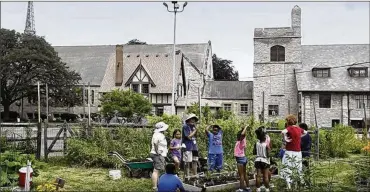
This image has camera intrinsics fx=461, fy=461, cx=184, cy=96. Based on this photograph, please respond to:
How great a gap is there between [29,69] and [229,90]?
22409mm

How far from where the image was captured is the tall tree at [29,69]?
49.4 meters

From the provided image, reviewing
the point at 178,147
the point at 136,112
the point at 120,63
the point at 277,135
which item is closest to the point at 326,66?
the point at 136,112

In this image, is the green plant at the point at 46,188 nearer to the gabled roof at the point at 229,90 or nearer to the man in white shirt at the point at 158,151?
the man in white shirt at the point at 158,151

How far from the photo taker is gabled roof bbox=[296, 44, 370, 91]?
46406 millimetres

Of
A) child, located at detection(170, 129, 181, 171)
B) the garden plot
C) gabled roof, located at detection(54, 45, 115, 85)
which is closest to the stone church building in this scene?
gabled roof, located at detection(54, 45, 115, 85)

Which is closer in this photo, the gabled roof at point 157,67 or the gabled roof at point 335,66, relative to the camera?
the gabled roof at point 335,66

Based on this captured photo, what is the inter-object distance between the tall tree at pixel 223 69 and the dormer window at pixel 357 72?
105ft

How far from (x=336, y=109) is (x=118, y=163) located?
36.9 meters

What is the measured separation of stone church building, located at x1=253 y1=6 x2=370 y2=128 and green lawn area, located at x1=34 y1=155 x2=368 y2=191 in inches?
1280

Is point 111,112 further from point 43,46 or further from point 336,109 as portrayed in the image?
point 336,109

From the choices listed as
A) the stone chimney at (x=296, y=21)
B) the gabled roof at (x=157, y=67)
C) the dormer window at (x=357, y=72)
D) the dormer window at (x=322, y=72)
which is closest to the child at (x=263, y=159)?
the dormer window at (x=322, y=72)

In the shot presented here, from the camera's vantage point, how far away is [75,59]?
61.6 metres

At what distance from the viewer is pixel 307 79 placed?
4759 cm

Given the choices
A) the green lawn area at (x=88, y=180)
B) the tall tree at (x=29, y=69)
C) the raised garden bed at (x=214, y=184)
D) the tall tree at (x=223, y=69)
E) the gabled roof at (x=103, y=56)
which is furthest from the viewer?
the tall tree at (x=223, y=69)
